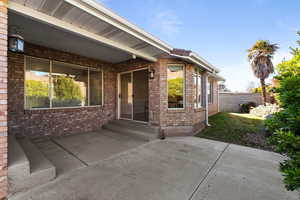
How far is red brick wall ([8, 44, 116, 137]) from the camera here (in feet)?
12.6

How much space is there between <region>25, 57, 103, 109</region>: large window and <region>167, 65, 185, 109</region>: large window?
324 cm

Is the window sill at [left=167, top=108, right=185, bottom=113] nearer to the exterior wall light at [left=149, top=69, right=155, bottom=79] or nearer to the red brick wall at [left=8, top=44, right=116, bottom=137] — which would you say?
the exterior wall light at [left=149, top=69, right=155, bottom=79]

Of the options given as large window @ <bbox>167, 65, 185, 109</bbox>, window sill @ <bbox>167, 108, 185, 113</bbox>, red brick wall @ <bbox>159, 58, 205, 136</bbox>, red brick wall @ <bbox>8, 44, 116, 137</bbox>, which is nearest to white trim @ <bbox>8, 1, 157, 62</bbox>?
red brick wall @ <bbox>159, 58, 205, 136</bbox>

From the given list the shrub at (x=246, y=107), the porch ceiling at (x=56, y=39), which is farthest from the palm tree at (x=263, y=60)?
the porch ceiling at (x=56, y=39)

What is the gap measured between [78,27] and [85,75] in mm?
2942

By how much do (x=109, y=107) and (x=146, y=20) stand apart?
18.0 feet

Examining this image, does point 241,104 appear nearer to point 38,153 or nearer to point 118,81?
point 118,81

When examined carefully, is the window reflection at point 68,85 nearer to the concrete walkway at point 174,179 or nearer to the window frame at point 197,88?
the concrete walkway at point 174,179

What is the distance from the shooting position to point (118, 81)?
21.4ft

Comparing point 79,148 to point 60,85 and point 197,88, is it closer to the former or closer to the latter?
point 60,85

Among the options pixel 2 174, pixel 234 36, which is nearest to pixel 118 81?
pixel 2 174

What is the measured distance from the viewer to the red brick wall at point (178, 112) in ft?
16.5

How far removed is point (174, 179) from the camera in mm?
2371

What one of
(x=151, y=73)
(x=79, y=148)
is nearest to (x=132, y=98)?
(x=151, y=73)
